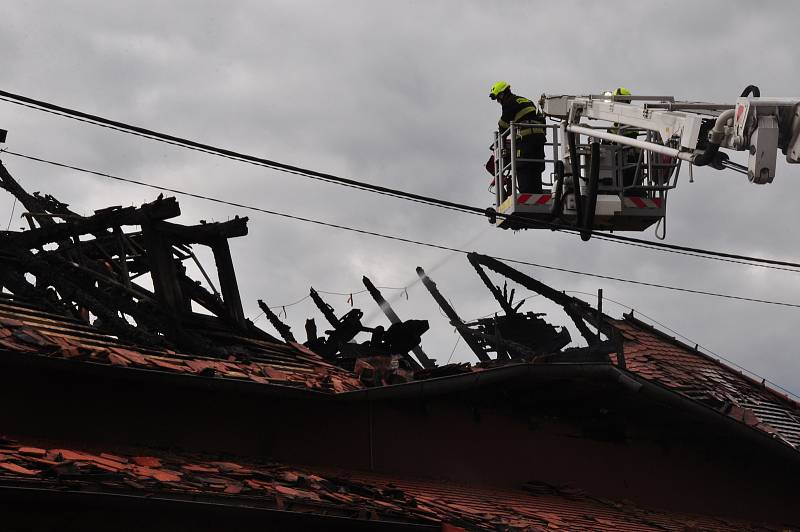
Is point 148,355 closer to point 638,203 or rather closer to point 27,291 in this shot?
point 27,291

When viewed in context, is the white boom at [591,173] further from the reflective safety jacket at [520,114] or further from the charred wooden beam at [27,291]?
the charred wooden beam at [27,291]

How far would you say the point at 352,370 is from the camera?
1623 centimetres

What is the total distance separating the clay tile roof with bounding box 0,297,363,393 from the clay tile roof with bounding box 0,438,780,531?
922mm

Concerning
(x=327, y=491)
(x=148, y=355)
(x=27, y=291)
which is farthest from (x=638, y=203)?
(x=27, y=291)

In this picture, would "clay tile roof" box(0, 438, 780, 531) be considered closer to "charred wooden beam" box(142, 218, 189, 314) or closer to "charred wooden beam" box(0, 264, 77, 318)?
"charred wooden beam" box(0, 264, 77, 318)

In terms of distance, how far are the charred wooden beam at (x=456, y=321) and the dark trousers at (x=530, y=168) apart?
12.0 ft

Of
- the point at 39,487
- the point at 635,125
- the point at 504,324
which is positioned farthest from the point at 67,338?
the point at 504,324

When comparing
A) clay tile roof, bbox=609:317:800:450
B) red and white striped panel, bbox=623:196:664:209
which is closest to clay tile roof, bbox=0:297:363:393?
red and white striped panel, bbox=623:196:664:209

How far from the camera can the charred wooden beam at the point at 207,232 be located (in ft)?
49.2

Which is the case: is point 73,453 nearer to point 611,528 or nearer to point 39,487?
point 39,487

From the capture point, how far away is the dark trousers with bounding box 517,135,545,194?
16969 mm

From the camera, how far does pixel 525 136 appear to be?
17.0 m

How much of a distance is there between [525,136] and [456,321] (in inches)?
175

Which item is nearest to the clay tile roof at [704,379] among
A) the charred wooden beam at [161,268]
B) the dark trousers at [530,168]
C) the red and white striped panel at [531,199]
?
the red and white striped panel at [531,199]
